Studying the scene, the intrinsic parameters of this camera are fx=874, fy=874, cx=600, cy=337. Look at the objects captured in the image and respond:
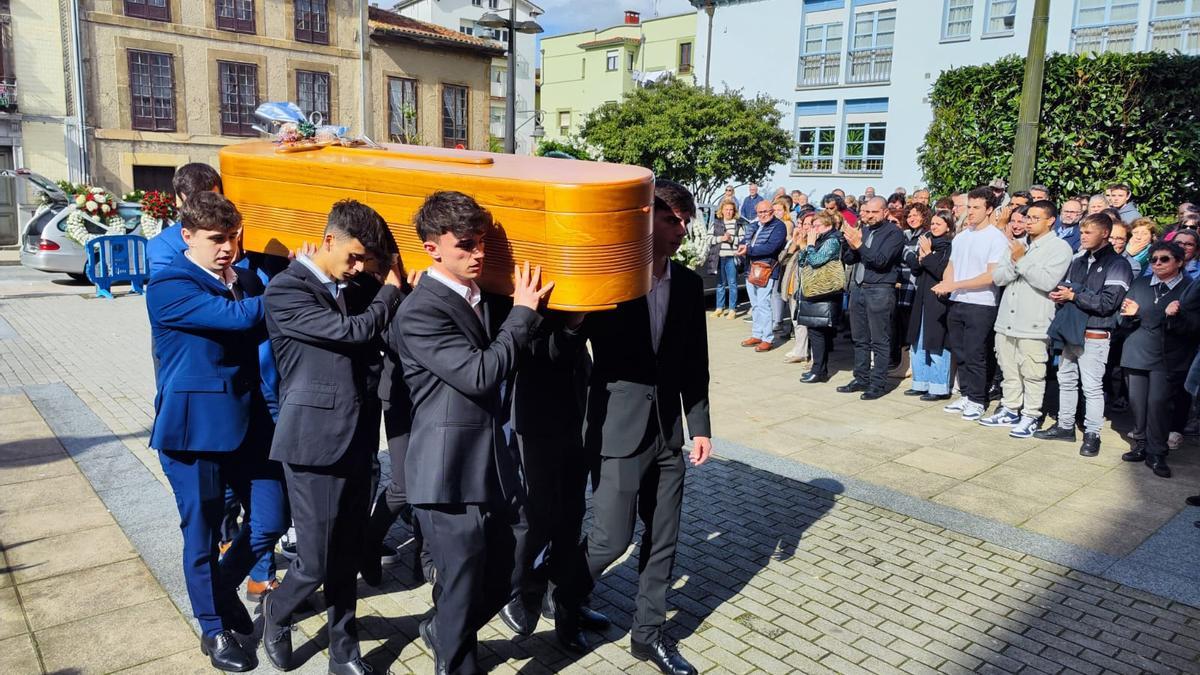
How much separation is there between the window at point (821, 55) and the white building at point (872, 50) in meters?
0.04

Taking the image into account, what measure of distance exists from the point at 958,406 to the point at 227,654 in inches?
284

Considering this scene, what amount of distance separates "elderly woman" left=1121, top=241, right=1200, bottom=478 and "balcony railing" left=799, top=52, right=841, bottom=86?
86.4 ft

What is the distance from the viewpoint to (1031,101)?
1005 cm

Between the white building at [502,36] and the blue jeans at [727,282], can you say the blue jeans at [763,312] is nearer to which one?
the blue jeans at [727,282]

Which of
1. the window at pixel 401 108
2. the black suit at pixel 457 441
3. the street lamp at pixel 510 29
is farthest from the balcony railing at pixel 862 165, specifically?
the black suit at pixel 457 441

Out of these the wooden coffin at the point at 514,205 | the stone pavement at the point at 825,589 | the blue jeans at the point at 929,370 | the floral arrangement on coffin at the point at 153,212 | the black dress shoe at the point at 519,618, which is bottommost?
the stone pavement at the point at 825,589

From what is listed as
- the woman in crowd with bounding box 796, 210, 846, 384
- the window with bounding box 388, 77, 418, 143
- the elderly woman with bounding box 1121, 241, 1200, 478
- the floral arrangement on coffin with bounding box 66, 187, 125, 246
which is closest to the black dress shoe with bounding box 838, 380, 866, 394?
the woman in crowd with bounding box 796, 210, 846, 384

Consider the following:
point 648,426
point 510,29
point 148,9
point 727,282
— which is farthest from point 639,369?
point 148,9

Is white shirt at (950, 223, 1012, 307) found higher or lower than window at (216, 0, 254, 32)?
lower

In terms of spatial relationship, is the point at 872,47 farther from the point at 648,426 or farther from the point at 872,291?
the point at 648,426

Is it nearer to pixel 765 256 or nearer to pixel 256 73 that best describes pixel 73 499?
pixel 765 256

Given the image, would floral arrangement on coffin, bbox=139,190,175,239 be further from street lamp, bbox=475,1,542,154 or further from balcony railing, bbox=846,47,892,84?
balcony railing, bbox=846,47,892,84

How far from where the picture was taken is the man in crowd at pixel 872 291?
29.5ft

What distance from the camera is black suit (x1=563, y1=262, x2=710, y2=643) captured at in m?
3.88
